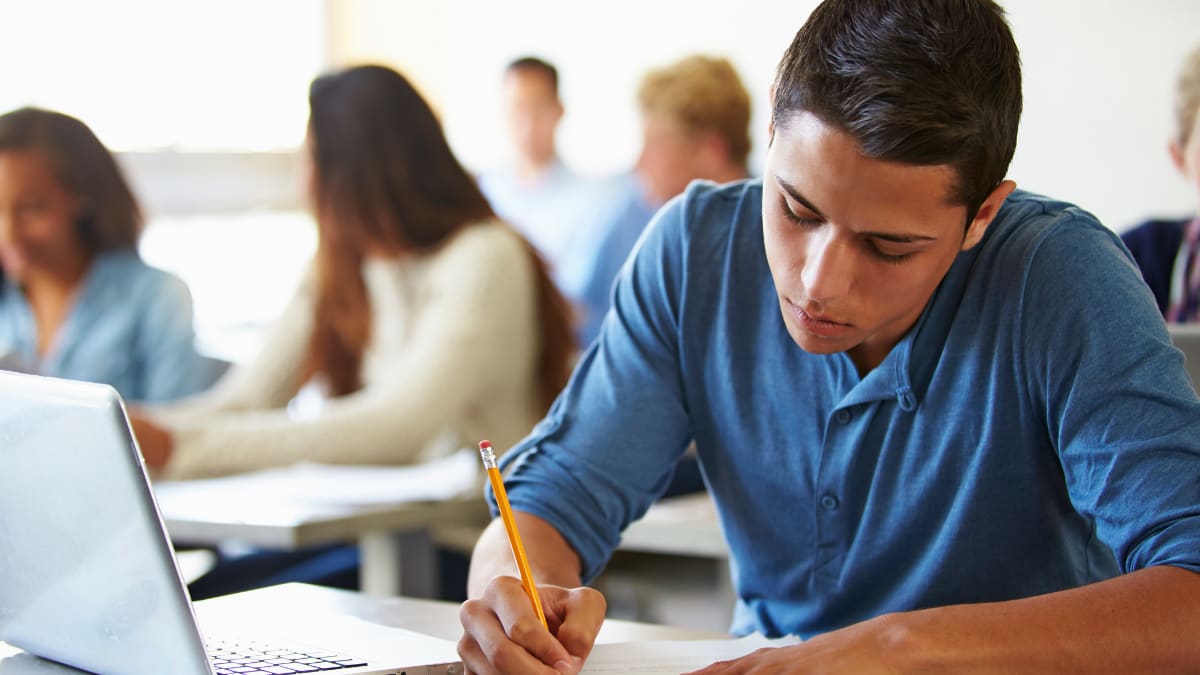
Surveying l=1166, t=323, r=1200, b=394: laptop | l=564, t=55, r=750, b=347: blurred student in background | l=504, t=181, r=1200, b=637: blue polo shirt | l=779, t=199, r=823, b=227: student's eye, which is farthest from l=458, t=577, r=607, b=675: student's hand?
l=564, t=55, r=750, b=347: blurred student in background

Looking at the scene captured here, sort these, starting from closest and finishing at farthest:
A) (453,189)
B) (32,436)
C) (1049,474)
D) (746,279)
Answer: (32,436)
(1049,474)
(746,279)
(453,189)

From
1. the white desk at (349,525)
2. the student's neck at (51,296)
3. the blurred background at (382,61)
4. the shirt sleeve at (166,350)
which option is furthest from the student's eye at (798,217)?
the blurred background at (382,61)

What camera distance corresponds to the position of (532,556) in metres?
1.22

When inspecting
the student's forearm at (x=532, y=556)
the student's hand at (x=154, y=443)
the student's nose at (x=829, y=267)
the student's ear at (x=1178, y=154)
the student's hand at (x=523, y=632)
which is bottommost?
Result: the student's hand at (x=154, y=443)

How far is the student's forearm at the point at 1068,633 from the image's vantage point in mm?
935

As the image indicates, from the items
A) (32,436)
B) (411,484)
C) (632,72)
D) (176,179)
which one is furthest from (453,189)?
(632,72)

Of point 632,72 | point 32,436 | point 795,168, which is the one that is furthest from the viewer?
point 632,72

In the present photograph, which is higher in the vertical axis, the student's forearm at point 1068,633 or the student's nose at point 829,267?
the student's nose at point 829,267

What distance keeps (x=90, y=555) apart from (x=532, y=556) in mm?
432

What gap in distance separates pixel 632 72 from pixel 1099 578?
→ 4.11m

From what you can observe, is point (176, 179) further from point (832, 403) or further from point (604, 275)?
point (832, 403)

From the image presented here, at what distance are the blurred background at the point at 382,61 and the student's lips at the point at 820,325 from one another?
8.25 ft

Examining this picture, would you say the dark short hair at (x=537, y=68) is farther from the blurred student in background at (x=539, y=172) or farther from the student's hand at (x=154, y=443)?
the student's hand at (x=154, y=443)

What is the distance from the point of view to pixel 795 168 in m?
1.05
